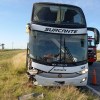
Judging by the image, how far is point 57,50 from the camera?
15125 millimetres

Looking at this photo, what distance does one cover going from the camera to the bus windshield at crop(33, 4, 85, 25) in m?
15.9

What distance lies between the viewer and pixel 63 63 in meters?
14.9

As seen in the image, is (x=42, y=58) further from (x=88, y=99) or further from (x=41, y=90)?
(x=88, y=99)

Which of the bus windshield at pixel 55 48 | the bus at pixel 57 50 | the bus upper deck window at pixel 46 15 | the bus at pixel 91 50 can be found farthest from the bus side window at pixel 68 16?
the bus at pixel 91 50

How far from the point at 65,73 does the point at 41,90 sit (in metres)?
1.28

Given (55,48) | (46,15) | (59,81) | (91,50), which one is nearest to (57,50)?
(55,48)

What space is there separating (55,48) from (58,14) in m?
1.98

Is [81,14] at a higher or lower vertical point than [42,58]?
higher

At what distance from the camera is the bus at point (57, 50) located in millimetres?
14656

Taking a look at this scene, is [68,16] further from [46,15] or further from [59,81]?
[59,81]

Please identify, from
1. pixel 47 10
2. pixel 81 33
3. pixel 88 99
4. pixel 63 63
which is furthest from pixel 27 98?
pixel 47 10

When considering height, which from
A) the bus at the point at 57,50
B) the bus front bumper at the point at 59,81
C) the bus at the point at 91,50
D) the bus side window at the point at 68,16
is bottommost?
the bus at the point at 91,50

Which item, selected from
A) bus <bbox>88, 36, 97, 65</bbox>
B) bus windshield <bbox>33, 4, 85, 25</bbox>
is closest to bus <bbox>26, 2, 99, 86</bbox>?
bus windshield <bbox>33, 4, 85, 25</bbox>

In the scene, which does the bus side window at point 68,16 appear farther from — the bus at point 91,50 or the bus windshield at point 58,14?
the bus at point 91,50
